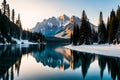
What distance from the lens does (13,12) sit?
160375 millimetres

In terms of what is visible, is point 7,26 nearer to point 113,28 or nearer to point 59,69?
point 113,28

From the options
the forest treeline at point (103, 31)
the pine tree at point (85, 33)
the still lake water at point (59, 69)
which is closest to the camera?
the still lake water at point (59, 69)

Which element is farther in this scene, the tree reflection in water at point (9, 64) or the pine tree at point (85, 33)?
the pine tree at point (85, 33)

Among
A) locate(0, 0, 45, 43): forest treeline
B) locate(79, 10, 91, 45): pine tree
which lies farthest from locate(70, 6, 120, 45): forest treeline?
locate(0, 0, 45, 43): forest treeline

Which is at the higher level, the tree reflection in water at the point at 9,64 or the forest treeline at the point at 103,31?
the forest treeline at the point at 103,31

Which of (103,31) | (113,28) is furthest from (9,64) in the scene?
(103,31)

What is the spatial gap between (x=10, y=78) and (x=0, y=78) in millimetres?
771

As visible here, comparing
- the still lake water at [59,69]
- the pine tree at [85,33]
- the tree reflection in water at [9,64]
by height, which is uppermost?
the pine tree at [85,33]

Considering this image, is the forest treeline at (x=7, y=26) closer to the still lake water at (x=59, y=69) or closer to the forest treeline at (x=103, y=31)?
the forest treeline at (x=103, y=31)

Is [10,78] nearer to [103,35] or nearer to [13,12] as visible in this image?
[103,35]

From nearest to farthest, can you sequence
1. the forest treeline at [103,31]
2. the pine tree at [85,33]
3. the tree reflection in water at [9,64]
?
the tree reflection in water at [9,64]
the forest treeline at [103,31]
the pine tree at [85,33]

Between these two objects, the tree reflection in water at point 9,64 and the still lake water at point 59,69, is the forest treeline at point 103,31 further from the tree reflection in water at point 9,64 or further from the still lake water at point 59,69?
the still lake water at point 59,69

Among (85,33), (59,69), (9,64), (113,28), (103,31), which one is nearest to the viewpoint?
(59,69)

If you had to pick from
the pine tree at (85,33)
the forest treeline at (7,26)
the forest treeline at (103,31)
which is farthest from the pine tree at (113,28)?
the forest treeline at (7,26)
